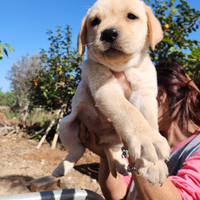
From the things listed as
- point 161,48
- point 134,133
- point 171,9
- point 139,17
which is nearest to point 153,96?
point 134,133

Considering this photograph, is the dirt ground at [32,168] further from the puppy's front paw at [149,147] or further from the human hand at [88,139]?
the puppy's front paw at [149,147]

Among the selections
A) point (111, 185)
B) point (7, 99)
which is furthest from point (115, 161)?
point (7, 99)

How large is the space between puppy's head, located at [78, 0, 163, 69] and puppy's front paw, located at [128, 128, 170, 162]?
825 mm

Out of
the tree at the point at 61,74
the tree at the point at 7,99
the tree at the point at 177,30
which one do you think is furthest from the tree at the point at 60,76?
the tree at the point at 7,99

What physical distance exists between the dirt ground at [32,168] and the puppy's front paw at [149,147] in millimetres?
3261

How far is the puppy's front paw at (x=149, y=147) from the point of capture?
1.31m

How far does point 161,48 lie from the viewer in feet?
13.8

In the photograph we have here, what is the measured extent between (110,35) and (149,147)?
3.47 ft

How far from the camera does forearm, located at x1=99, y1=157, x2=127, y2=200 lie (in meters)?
2.78

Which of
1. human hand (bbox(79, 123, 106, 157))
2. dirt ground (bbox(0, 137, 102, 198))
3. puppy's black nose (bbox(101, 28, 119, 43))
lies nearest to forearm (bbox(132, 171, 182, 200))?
human hand (bbox(79, 123, 106, 157))

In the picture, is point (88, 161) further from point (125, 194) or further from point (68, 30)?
point (68, 30)

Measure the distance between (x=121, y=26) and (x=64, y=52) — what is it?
4.87 m

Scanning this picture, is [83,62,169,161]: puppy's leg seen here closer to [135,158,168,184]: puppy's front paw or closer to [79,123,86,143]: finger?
[135,158,168,184]: puppy's front paw

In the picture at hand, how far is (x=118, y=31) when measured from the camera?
1.69 m
